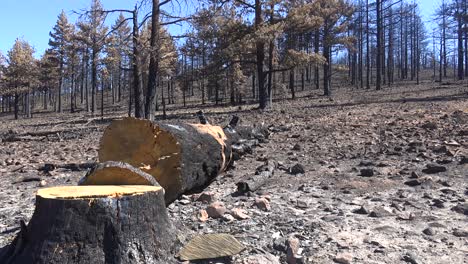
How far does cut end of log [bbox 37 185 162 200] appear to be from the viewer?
359cm

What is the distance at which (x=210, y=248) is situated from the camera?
4.00 m

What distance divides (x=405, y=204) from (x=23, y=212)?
461 cm

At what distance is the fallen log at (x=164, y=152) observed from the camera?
18.7ft

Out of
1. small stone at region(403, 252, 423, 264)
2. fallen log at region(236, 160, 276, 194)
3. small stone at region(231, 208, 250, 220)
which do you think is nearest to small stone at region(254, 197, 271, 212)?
small stone at region(231, 208, 250, 220)

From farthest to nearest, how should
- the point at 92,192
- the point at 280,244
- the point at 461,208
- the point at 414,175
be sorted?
the point at 414,175 < the point at 461,208 < the point at 280,244 < the point at 92,192

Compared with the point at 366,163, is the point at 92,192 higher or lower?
higher

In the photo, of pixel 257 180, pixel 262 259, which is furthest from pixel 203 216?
pixel 257 180

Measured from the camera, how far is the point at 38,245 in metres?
3.46

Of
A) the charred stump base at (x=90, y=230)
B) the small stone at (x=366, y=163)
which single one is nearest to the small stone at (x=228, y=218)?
the charred stump base at (x=90, y=230)

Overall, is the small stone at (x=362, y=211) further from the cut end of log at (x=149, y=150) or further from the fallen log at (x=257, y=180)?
the cut end of log at (x=149, y=150)

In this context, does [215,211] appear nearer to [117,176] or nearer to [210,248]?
[210,248]

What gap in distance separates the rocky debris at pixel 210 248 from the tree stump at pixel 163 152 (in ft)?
5.06

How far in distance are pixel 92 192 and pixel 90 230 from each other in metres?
0.37

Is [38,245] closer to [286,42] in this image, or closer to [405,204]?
[405,204]
